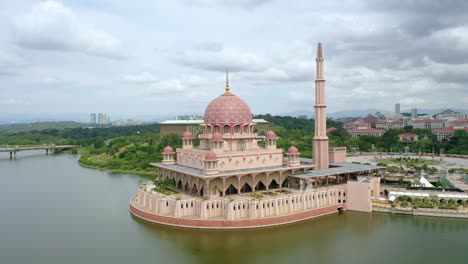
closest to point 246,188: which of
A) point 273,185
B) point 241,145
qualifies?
point 273,185

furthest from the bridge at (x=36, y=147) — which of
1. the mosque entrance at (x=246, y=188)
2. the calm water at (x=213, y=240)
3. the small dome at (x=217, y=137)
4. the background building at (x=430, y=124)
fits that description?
the background building at (x=430, y=124)

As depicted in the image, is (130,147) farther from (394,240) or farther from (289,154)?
(394,240)

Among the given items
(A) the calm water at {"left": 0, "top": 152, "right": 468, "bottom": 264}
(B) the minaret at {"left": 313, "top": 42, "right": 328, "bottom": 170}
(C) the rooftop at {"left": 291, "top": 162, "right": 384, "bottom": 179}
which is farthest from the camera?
(B) the minaret at {"left": 313, "top": 42, "right": 328, "bottom": 170}

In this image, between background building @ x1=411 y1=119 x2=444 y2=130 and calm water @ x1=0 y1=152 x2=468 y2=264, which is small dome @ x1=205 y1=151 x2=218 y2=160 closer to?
calm water @ x1=0 y1=152 x2=468 y2=264

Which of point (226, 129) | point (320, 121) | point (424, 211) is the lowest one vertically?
point (424, 211)

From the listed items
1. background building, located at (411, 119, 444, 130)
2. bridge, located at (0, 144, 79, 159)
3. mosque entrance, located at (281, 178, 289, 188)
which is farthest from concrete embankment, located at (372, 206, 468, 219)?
background building, located at (411, 119, 444, 130)

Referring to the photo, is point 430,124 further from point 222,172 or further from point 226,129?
point 222,172

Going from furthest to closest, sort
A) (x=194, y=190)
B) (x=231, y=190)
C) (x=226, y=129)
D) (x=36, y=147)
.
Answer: (x=36, y=147) < (x=226, y=129) < (x=194, y=190) < (x=231, y=190)
